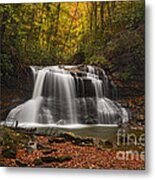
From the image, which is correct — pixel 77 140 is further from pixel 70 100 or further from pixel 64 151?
pixel 70 100

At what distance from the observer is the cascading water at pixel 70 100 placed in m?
2.46

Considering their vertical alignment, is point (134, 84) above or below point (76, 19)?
below

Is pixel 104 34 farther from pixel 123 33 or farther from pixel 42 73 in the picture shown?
pixel 42 73

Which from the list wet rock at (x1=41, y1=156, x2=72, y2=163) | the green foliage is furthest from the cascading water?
wet rock at (x1=41, y1=156, x2=72, y2=163)

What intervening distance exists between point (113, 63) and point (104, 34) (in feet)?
0.51

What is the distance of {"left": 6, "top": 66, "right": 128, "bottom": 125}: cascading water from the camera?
246cm

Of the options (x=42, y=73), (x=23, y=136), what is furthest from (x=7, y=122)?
(x=42, y=73)

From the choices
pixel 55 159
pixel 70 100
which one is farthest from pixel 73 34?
pixel 55 159

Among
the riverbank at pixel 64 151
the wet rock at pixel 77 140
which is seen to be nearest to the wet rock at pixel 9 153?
the riverbank at pixel 64 151

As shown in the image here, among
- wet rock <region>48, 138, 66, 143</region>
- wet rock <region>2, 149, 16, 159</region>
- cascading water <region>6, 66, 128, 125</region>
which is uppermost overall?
cascading water <region>6, 66, 128, 125</region>

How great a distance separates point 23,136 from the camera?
2520mm

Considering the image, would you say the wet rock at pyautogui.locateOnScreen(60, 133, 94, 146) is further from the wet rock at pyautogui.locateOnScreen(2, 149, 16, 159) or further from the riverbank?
the wet rock at pyautogui.locateOnScreen(2, 149, 16, 159)

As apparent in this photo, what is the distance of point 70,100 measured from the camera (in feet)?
8.16

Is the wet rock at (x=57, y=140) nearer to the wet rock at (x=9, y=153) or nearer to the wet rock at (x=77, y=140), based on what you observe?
the wet rock at (x=77, y=140)
